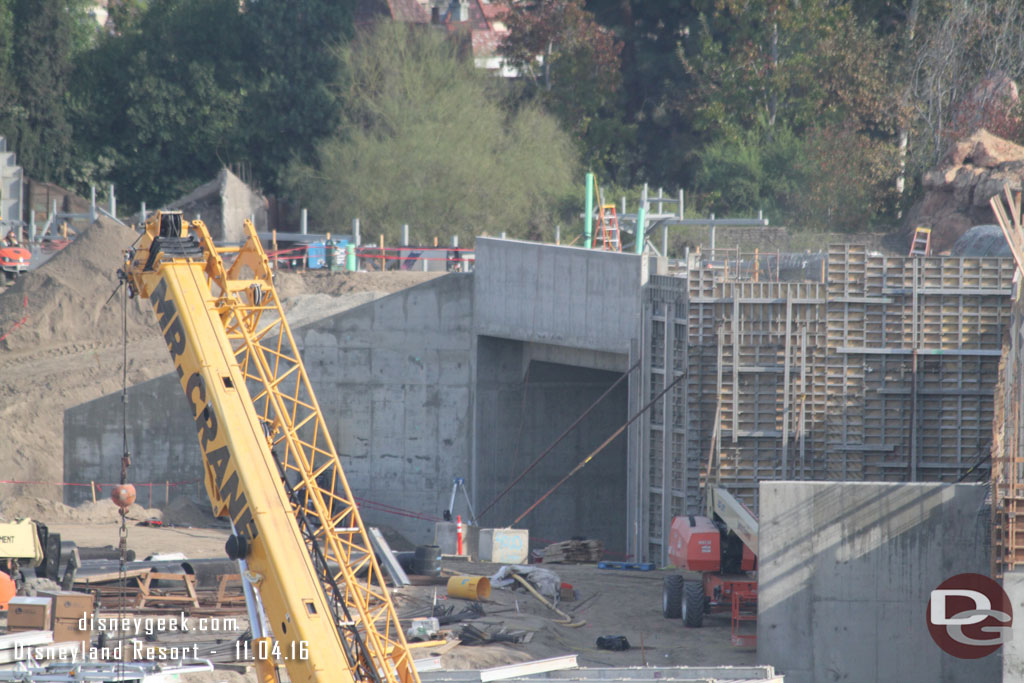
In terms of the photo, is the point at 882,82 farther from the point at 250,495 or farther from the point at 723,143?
the point at 250,495

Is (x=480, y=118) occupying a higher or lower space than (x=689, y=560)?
higher

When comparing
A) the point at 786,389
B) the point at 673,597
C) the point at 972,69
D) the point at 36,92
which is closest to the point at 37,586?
the point at 673,597

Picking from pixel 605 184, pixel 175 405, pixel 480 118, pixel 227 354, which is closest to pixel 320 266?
pixel 175 405

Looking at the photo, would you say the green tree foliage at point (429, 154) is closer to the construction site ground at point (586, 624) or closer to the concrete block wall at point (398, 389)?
the concrete block wall at point (398, 389)

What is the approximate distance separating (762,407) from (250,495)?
49.2 feet

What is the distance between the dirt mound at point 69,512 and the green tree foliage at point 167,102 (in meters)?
30.4

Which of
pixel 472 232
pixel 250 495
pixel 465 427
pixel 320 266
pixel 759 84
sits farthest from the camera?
pixel 759 84

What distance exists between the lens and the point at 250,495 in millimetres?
16094

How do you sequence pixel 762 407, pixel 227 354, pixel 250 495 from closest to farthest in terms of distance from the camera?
1. pixel 250 495
2. pixel 227 354
3. pixel 762 407

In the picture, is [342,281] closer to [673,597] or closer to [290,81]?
[673,597]

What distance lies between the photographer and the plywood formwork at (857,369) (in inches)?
1117

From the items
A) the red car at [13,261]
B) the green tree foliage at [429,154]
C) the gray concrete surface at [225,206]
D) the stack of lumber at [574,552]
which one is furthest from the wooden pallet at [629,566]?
the gray concrete surface at [225,206]

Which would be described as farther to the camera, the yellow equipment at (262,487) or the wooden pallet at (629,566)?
the wooden pallet at (629,566)

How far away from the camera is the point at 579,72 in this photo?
60312mm
